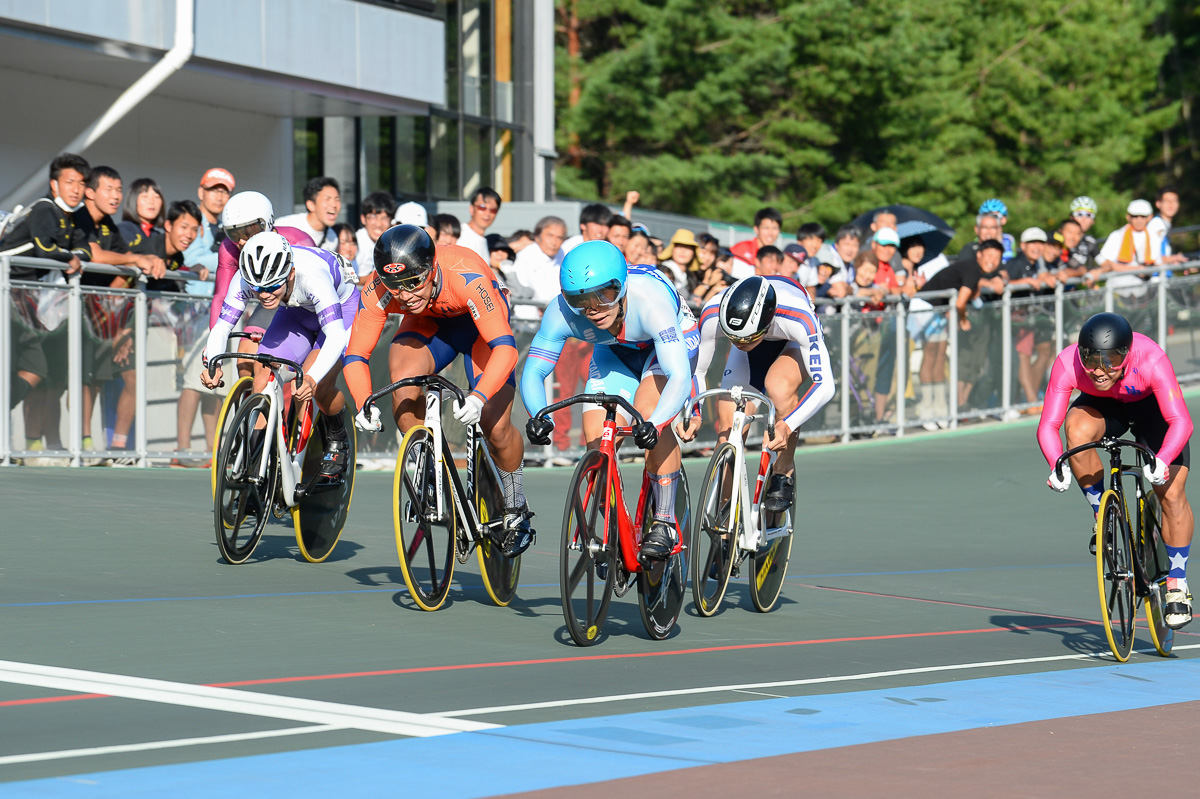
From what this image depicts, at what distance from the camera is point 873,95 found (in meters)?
50.0

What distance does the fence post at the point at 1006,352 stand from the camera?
1773 centimetres

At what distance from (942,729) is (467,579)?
3.78 m

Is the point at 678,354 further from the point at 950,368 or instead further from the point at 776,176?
the point at 776,176

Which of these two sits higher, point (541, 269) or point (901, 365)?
point (541, 269)

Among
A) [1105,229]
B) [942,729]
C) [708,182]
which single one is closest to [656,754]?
[942,729]

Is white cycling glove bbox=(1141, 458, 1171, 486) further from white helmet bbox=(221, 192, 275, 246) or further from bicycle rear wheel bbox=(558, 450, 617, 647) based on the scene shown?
white helmet bbox=(221, 192, 275, 246)

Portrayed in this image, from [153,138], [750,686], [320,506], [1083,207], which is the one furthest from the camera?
[153,138]

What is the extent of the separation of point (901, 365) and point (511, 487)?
32.9ft

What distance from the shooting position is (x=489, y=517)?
25.9ft

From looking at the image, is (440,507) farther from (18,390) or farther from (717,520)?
(18,390)

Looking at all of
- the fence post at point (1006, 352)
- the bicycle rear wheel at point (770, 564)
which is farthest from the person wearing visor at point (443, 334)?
the fence post at point (1006, 352)

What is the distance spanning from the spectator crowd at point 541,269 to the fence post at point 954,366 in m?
0.05

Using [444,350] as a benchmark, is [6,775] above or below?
below

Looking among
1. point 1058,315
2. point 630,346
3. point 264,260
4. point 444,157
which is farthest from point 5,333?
point 444,157
